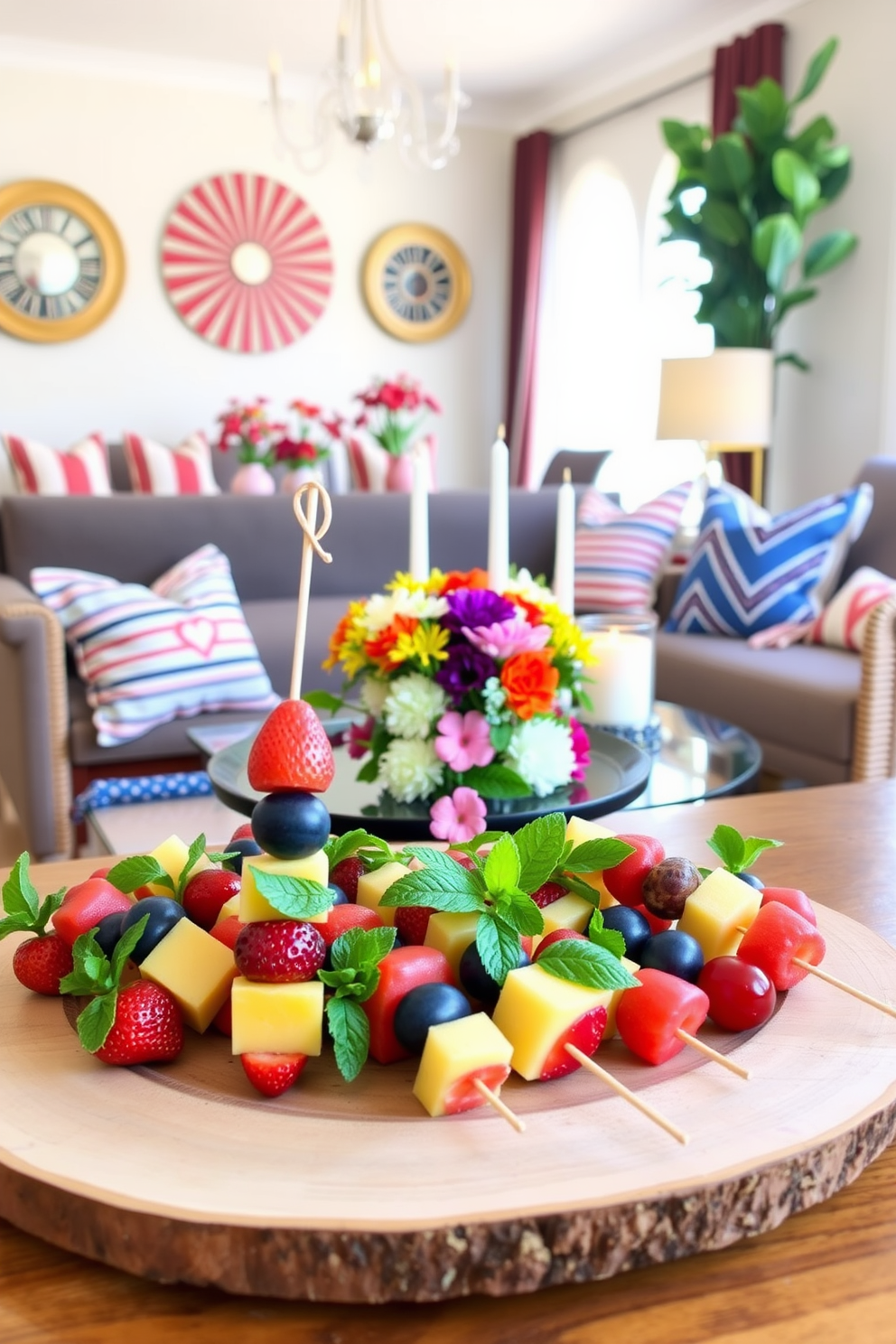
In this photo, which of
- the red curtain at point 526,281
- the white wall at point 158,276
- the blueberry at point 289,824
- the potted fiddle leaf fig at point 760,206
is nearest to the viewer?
the blueberry at point 289,824

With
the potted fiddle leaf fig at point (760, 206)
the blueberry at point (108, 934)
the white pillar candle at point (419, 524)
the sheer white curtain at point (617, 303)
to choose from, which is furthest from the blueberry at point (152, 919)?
the sheer white curtain at point (617, 303)

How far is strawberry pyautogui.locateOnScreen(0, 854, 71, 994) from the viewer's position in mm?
614

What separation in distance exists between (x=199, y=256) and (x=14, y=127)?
106 centimetres

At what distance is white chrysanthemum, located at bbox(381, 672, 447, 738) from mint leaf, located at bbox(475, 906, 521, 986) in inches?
28.8

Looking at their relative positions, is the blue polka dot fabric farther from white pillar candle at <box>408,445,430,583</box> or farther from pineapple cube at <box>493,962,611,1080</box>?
pineapple cube at <box>493,962,611,1080</box>

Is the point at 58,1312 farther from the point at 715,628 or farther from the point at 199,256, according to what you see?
the point at 199,256

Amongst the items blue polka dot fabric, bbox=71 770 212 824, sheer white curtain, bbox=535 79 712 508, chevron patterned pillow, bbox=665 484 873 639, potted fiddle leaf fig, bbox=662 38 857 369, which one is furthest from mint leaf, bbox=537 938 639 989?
sheer white curtain, bbox=535 79 712 508

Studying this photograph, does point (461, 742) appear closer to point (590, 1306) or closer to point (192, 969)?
point (192, 969)

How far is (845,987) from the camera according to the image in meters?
0.60

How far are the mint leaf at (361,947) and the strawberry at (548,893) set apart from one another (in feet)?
0.39

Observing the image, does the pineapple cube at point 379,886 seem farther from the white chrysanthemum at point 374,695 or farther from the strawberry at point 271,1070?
the white chrysanthemum at point 374,695

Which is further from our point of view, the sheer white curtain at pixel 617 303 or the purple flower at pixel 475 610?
the sheer white curtain at pixel 617 303

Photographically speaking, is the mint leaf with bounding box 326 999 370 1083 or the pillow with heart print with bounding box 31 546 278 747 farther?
the pillow with heart print with bounding box 31 546 278 747

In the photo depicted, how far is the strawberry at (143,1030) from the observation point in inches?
21.6
